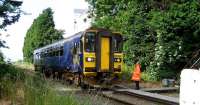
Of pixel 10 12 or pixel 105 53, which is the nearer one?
pixel 10 12

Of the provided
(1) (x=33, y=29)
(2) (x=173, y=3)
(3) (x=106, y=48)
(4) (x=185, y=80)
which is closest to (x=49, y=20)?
(1) (x=33, y=29)

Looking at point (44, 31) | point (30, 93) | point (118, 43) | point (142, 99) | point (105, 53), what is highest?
point (44, 31)

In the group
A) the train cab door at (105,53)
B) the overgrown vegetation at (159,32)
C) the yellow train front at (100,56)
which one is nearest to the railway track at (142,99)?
the yellow train front at (100,56)


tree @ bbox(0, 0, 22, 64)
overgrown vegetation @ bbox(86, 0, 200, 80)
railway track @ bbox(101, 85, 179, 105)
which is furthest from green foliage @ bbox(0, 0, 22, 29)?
overgrown vegetation @ bbox(86, 0, 200, 80)

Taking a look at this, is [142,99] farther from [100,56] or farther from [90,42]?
[90,42]

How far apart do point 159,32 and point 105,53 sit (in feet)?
24.4

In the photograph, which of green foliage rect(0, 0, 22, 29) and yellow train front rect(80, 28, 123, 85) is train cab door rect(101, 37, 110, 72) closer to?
yellow train front rect(80, 28, 123, 85)

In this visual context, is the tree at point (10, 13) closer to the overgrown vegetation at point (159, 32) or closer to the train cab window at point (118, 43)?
the train cab window at point (118, 43)

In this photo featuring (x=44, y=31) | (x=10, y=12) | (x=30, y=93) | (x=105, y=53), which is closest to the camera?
(x=30, y=93)

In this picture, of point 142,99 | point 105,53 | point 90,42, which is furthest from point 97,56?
point 142,99

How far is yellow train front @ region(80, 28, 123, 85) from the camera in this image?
20.3 meters

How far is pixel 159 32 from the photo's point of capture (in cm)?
2727

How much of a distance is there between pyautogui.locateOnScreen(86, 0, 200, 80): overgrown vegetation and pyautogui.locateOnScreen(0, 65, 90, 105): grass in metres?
15.2

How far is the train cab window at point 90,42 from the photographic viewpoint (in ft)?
66.9
